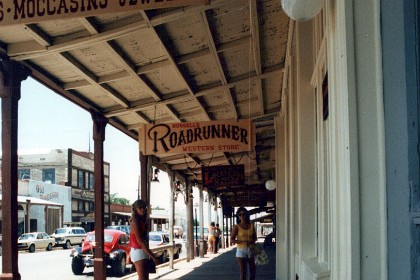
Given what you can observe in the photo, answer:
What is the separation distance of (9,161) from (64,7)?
351cm

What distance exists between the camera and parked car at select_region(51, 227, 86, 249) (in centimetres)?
3606

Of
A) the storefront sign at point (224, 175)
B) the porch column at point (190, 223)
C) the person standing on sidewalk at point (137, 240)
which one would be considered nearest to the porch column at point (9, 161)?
the person standing on sidewalk at point (137, 240)

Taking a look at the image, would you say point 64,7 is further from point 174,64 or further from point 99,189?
point 99,189

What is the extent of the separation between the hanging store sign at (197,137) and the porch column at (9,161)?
2857 millimetres

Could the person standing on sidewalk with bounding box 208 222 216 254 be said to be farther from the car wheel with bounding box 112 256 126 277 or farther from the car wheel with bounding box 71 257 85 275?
the car wheel with bounding box 71 257 85 275

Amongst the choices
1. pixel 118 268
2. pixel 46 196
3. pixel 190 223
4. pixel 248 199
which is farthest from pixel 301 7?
pixel 46 196

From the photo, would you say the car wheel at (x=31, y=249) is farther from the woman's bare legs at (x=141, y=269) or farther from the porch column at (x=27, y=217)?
the woman's bare legs at (x=141, y=269)

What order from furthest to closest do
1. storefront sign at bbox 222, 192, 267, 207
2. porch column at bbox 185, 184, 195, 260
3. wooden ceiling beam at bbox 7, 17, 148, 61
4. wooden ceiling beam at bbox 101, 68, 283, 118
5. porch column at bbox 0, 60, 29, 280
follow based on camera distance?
storefront sign at bbox 222, 192, 267, 207 → porch column at bbox 185, 184, 195, 260 → wooden ceiling beam at bbox 101, 68, 283, 118 → porch column at bbox 0, 60, 29, 280 → wooden ceiling beam at bbox 7, 17, 148, 61

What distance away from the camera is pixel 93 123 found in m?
10.7

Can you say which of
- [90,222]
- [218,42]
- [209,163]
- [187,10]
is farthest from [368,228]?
[90,222]

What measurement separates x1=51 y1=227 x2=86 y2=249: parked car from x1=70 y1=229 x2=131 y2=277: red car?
19.0m

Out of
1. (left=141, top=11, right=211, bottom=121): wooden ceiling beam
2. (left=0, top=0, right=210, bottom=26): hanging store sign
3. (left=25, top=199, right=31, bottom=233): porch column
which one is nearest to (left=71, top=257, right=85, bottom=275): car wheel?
(left=141, top=11, right=211, bottom=121): wooden ceiling beam

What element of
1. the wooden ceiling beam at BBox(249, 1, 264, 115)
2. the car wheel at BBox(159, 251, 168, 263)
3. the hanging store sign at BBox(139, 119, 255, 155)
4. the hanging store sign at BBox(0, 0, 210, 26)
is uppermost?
the wooden ceiling beam at BBox(249, 1, 264, 115)

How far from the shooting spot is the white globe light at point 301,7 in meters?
2.71
